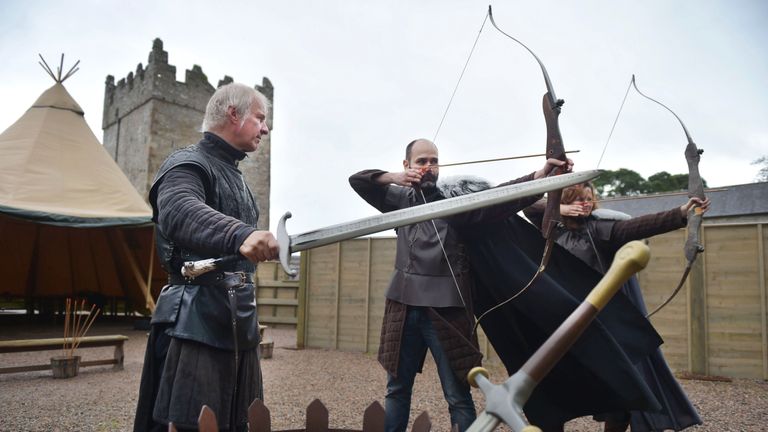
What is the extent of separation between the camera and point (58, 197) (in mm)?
7617

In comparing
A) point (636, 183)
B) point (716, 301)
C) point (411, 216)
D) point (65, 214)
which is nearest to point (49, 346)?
point (65, 214)

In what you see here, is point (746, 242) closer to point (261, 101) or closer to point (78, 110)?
point (261, 101)

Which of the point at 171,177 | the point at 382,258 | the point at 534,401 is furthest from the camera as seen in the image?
the point at 382,258

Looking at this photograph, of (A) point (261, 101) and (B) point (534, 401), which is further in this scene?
(B) point (534, 401)

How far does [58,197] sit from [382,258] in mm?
4906

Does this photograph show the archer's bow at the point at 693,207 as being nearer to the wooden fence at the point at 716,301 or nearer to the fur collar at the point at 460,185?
the fur collar at the point at 460,185

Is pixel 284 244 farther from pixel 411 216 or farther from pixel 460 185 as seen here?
pixel 460 185

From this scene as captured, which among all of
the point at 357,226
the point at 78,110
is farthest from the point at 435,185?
the point at 78,110

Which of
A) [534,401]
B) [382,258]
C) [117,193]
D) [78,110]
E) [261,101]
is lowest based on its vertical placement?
[534,401]

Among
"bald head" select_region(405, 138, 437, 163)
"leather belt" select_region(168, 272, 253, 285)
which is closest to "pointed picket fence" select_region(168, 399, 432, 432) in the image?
"leather belt" select_region(168, 272, 253, 285)

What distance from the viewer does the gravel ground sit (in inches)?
152

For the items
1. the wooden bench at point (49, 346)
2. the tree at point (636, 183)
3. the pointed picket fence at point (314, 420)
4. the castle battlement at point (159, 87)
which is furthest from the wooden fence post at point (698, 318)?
the tree at point (636, 183)

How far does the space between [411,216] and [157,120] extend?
2089 centimetres

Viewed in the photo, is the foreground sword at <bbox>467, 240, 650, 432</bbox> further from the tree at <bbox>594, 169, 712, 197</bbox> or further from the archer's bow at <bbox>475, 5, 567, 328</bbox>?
the tree at <bbox>594, 169, 712, 197</bbox>
